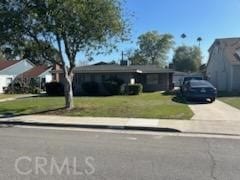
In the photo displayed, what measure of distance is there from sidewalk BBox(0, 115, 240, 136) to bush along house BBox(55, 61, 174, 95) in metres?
19.2

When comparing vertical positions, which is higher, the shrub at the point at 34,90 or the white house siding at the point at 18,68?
the white house siding at the point at 18,68

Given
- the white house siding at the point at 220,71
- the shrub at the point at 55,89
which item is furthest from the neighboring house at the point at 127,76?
the white house siding at the point at 220,71

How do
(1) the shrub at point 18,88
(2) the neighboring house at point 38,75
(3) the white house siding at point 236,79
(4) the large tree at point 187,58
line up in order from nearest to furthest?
(3) the white house siding at point 236,79 < (1) the shrub at point 18,88 < (2) the neighboring house at point 38,75 < (4) the large tree at point 187,58

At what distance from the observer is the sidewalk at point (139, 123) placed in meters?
14.2

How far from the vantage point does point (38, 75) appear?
51.6m

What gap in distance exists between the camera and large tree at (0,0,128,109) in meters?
18.2

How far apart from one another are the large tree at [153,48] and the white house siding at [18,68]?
40593mm

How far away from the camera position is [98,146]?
10.6 meters

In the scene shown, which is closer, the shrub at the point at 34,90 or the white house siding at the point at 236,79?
the white house siding at the point at 236,79

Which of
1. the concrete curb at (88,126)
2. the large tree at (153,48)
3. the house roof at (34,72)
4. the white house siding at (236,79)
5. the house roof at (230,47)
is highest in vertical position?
the large tree at (153,48)

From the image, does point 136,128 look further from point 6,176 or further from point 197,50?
point 197,50

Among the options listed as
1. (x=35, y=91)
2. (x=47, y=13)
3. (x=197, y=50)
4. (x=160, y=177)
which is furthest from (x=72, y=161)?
(x=197, y=50)

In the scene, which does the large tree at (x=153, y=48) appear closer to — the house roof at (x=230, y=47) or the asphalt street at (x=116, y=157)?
the house roof at (x=230, y=47)

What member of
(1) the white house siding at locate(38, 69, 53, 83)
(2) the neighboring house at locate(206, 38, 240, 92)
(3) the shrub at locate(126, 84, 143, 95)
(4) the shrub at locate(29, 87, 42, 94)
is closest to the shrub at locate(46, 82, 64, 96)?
(3) the shrub at locate(126, 84, 143, 95)
